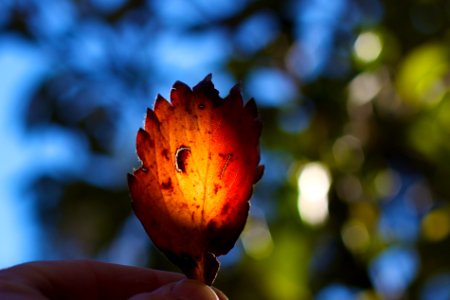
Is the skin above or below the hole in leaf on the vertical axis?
below

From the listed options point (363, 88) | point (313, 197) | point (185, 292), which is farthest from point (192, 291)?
point (363, 88)

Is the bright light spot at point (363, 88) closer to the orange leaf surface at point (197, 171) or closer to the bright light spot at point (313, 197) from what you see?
the bright light spot at point (313, 197)

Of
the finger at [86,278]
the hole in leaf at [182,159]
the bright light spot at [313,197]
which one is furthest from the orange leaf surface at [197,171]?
the bright light spot at [313,197]

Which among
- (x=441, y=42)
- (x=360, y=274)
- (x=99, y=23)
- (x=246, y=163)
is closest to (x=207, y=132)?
(x=246, y=163)

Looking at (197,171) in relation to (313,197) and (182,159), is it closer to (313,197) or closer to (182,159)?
(182,159)

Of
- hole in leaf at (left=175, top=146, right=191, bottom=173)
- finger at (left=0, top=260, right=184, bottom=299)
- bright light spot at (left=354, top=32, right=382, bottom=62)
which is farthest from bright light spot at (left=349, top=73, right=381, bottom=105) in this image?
hole in leaf at (left=175, top=146, right=191, bottom=173)

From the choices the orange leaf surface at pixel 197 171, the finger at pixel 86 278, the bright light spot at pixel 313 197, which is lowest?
the finger at pixel 86 278

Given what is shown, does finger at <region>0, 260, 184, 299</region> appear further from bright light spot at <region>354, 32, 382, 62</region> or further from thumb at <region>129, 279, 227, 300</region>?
bright light spot at <region>354, 32, 382, 62</region>
